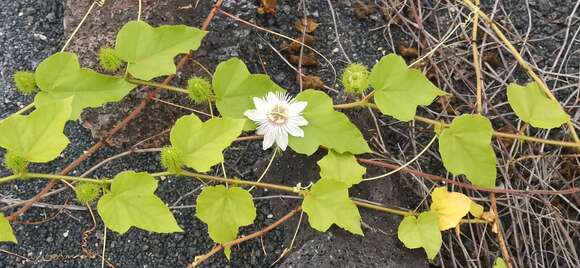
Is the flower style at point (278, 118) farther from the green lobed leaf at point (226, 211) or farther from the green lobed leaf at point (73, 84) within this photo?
the green lobed leaf at point (73, 84)

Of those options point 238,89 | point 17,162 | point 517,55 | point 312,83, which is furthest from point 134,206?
point 517,55

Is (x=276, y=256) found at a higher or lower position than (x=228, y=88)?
lower

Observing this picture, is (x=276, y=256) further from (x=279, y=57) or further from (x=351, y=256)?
(x=279, y=57)

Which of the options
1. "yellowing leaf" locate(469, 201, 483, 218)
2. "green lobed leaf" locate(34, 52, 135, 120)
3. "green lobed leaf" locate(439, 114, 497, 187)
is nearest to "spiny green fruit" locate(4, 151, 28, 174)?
"green lobed leaf" locate(34, 52, 135, 120)

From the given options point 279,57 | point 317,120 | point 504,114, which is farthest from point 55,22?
point 504,114

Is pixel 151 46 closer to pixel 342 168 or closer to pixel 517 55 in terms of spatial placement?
pixel 342 168

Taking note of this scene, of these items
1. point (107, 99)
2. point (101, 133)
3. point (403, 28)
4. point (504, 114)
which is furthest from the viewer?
point (403, 28)
